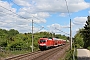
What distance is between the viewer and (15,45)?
5359 cm

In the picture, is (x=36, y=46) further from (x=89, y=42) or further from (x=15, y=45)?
(x=89, y=42)

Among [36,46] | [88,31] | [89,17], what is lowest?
[36,46]

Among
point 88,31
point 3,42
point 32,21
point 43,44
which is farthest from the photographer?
point 3,42

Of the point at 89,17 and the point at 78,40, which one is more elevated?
the point at 89,17

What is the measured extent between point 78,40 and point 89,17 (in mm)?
9685

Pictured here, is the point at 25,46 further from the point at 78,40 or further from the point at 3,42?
the point at 78,40

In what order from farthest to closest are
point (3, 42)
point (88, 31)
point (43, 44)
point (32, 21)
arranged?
point (3, 42), point (88, 31), point (43, 44), point (32, 21)

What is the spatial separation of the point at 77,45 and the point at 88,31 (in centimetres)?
727

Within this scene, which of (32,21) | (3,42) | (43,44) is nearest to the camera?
(32,21)

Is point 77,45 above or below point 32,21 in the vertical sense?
below

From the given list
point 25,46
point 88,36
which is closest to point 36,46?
point 25,46

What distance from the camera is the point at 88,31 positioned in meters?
58.0

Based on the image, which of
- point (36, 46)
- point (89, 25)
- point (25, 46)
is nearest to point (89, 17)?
point (89, 25)

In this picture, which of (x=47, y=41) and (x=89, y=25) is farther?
(x=89, y=25)
